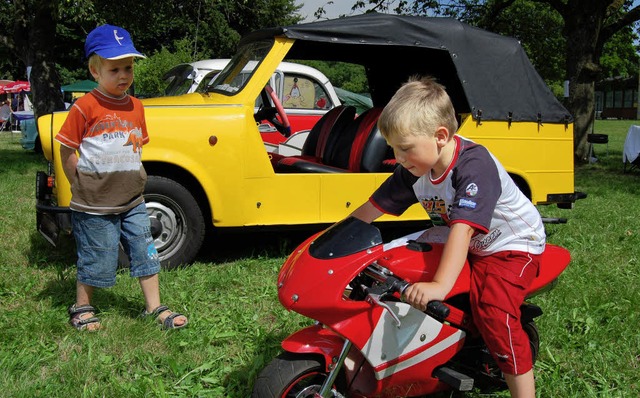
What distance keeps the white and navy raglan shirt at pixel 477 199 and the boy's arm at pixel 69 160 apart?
1.76 metres

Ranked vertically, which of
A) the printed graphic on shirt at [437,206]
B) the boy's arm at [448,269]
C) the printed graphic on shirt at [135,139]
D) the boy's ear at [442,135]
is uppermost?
the boy's ear at [442,135]

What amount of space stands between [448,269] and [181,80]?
864 cm

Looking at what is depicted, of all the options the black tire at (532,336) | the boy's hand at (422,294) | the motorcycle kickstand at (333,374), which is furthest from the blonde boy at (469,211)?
the black tire at (532,336)

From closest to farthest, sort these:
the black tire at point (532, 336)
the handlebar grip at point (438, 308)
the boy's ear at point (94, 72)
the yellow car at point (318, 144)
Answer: the handlebar grip at point (438, 308) < the black tire at point (532, 336) < the boy's ear at point (94, 72) < the yellow car at point (318, 144)

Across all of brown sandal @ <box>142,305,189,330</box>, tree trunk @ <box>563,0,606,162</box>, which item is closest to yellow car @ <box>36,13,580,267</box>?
brown sandal @ <box>142,305,189,330</box>

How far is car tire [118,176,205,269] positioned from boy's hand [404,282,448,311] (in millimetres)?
2859

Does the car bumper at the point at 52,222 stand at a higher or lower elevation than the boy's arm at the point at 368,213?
lower

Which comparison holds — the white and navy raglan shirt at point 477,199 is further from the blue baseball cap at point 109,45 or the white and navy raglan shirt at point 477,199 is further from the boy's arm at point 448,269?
the blue baseball cap at point 109,45

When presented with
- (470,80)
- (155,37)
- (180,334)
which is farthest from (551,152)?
(155,37)

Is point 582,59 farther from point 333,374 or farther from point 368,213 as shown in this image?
point 333,374

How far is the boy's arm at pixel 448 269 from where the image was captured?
6.95 feet

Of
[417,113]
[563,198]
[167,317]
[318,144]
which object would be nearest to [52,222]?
[167,317]

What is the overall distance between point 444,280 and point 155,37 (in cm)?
4219

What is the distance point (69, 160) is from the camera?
339cm
